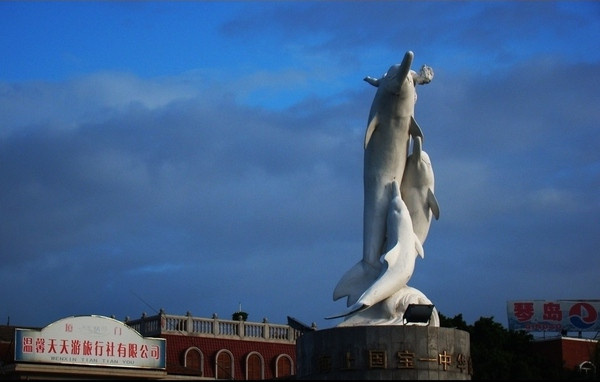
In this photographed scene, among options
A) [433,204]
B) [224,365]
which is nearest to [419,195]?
[433,204]

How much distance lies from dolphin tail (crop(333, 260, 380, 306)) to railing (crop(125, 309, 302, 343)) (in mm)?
24815

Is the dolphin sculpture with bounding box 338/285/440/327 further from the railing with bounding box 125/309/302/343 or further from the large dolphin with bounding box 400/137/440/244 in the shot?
the railing with bounding box 125/309/302/343

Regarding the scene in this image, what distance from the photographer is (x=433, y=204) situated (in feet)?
93.4

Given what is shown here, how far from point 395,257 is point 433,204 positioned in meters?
2.07

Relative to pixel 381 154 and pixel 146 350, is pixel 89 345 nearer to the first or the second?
pixel 146 350

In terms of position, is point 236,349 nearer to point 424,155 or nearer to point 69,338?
point 69,338

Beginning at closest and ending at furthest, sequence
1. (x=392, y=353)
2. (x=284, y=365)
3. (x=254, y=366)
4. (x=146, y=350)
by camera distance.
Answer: (x=392, y=353)
(x=146, y=350)
(x=254, y=366)
(x=284, y=365)

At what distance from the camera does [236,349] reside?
5403 cm

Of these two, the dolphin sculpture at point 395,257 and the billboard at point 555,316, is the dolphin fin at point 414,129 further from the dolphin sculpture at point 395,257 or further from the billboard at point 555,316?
the billboard at point 555,316

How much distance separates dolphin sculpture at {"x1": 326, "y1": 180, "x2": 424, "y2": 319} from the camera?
86.6 feet

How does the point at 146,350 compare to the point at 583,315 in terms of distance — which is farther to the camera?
the point at 583,315

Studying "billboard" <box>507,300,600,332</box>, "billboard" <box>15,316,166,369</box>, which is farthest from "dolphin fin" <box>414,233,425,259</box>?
"billboard" <box>507,300,600,332</box>

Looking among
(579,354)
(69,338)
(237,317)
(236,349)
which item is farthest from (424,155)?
(237,317)

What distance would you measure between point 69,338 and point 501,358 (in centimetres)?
1483
